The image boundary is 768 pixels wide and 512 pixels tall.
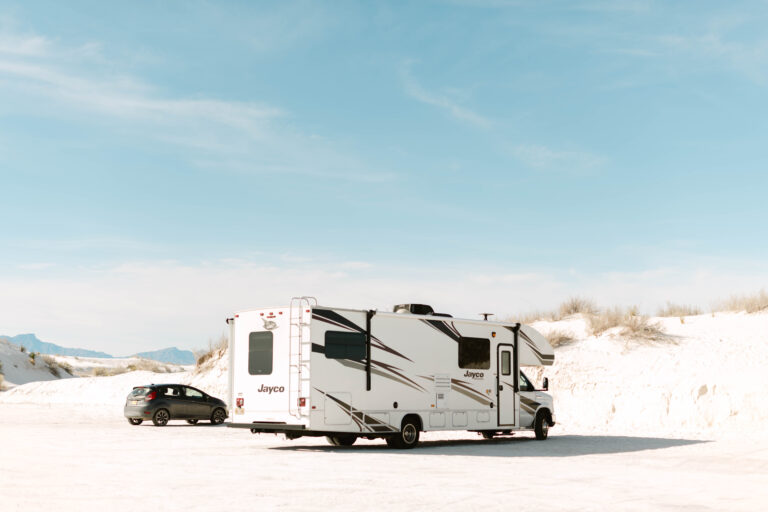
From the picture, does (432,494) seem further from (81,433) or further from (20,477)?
(81,433)

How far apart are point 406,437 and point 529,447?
331cm

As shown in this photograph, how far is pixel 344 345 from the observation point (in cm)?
1817

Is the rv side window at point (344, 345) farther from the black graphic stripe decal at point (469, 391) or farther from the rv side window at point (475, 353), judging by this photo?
the rv side window at point (475, 353)

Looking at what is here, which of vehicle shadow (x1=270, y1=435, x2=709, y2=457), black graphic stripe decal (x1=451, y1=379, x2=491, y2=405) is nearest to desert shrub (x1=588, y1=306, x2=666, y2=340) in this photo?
vehicle shadow (x1=270, y1=435, x2=709, y2=457)

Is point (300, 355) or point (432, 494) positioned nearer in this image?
point (432, 494)

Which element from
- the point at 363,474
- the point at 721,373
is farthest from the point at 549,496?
the point at 721,373

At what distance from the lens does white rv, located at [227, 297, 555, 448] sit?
17672 mm

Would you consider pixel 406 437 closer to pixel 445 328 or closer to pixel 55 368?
pixel 445 328

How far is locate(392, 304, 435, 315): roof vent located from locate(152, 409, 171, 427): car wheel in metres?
11.1

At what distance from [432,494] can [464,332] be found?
9391 millimetres

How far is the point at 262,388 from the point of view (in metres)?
18.2

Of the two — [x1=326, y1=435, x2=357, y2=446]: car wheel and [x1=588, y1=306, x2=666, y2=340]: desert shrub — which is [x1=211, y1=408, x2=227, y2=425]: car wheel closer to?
[x1=326, y1=435, x2=357, y2=446]: car wheel

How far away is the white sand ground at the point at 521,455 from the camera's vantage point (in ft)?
36.8

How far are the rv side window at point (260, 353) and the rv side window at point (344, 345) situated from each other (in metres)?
1.32
